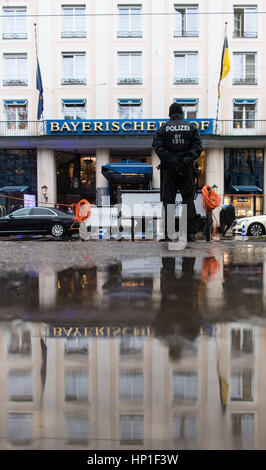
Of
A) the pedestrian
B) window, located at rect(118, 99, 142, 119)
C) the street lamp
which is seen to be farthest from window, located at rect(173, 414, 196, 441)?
window, located at rect(118, 99, 142, 119)

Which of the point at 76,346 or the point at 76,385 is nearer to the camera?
the point at 76,385

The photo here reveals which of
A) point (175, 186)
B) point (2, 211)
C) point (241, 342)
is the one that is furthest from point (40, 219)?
point (241, 342)

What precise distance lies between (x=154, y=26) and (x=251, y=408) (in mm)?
30507

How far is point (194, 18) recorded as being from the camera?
28.0 meters

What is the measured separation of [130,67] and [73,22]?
5155mm

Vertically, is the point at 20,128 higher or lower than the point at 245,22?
lower

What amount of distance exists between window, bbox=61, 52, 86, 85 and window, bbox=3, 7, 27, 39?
341cm

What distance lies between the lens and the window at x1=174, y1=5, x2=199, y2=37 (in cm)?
2786

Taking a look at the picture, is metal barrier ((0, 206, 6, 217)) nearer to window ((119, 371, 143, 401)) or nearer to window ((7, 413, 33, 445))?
window ((119, 371, 143, 401))

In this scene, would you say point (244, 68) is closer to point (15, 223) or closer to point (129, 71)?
point (129, 71)

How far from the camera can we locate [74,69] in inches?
1117

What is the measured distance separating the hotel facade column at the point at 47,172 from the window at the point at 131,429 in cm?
2790
